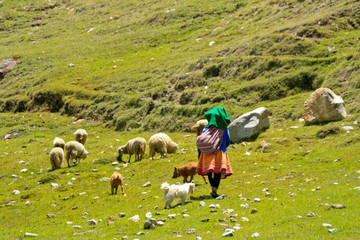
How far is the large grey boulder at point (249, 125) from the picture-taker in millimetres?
24828

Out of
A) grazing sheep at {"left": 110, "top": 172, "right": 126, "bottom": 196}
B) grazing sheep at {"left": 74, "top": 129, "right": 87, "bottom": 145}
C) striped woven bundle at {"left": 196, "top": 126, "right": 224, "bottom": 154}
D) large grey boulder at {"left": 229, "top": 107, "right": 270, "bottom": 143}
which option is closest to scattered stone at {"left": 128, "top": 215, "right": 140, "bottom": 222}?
striped woven bundle at {"left": 196, "top": 126, "right": 224, "bottom": 154}

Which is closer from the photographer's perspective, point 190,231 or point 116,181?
point 190,231

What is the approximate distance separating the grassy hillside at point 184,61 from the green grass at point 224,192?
5.81m

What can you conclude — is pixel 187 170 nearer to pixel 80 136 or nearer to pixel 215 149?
pixel 215 149

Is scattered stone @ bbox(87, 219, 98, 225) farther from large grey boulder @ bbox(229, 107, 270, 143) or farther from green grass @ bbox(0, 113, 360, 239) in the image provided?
large grey boulder @ bbox(229, 107, 270, 143)

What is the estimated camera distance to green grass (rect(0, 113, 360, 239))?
422 inches

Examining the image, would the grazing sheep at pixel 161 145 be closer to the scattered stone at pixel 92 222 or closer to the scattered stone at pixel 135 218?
the scattered stone at pixel 92 222

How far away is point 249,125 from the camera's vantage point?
24984 mm

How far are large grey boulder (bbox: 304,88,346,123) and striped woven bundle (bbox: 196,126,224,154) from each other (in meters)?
11.3

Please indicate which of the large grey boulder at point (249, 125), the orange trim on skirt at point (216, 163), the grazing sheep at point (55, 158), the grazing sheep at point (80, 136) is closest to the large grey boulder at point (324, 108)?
the large grey boulder at point (249, 125)

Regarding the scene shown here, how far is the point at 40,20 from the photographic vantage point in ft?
324

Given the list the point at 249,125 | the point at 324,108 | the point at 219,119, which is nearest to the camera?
the point at 219,119

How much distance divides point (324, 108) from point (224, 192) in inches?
446

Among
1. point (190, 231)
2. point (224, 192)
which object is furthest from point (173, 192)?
point (190, 231)
